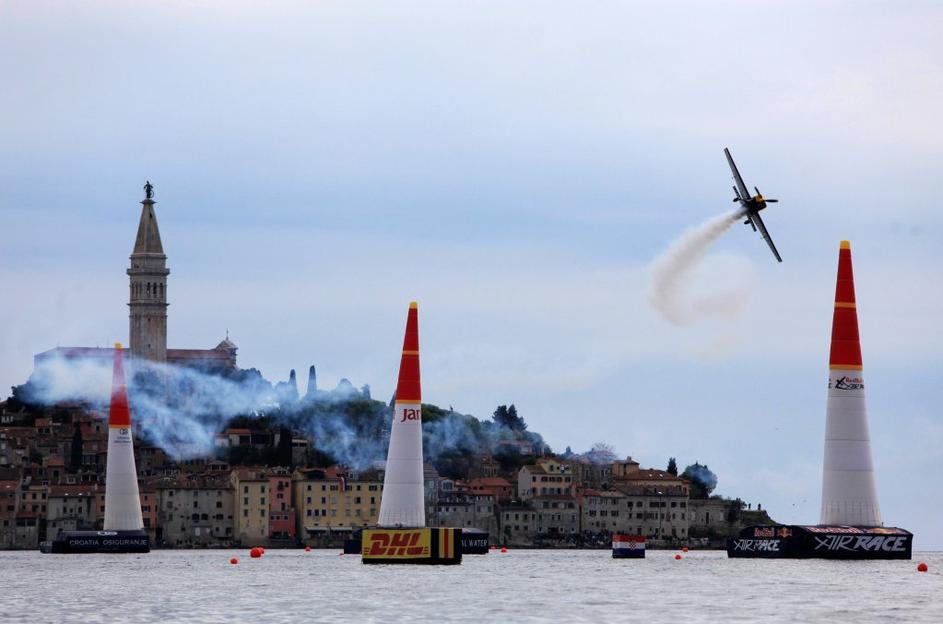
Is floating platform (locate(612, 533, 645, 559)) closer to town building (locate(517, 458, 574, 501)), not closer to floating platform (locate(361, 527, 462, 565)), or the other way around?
floating platform (locate(361, 527, 462, 565))

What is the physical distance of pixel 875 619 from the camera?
5416 centimetres

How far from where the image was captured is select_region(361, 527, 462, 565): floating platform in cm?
7581

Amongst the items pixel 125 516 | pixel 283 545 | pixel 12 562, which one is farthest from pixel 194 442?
pixel 125 516

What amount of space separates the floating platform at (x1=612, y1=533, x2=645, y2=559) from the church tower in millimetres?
95172

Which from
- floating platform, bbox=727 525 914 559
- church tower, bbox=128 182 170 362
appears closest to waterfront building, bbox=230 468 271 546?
church tower, bbox=128 182 170 362

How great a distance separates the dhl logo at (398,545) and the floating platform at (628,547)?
1170 inches

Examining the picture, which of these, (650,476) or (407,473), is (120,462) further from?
(650,476)

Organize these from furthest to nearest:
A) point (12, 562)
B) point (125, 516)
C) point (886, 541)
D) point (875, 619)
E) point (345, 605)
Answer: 1. point (12, 562)
2. point (125, 516)
3. point (886, 541)
4. point (345, 605)
5. point (875, 619)

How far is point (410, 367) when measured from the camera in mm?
75188

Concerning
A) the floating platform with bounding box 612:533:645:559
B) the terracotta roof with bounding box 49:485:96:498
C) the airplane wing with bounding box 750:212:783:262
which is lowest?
the floating platform with bounding box 612:533:645:559

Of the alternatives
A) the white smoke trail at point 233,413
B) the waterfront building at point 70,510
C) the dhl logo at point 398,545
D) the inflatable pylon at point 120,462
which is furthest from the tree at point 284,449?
the dhl logo at point 398,545

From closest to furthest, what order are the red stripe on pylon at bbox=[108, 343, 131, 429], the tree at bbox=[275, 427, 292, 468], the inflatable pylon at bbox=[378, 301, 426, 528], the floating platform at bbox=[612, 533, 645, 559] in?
the inflatable pylon at bbox=[378, 301, 426, 528]
the red stripe on pylon at bbox=[108, 343, 131, 429]
the floating platform at bbox=[612, 533, 645, 559]
the tree at bbox=[275, 427, 292, 468]

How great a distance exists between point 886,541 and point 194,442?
113574 mm

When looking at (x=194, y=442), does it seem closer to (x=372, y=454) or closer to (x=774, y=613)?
(x=372, y=454)
